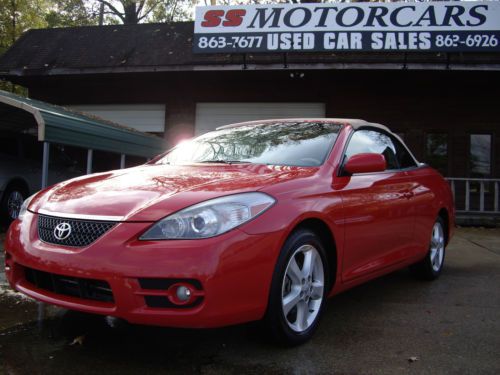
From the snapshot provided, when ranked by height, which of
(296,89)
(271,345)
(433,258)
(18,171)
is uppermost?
(296,89)

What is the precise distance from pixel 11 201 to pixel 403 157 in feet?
21.5

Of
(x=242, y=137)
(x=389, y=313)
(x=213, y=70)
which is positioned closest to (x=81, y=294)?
(x=242, y=137)

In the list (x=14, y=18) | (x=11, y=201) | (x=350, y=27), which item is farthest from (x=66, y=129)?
(x=14, y=18)

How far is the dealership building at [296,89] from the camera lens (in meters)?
12.0

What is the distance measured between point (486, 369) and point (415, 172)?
89.7 inches

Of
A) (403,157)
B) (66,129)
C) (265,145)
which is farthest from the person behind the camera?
(66,129)

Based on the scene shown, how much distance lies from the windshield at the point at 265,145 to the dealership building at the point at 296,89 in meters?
7.67

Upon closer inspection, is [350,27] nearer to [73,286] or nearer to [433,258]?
[433,258]

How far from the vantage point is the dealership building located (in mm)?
11992

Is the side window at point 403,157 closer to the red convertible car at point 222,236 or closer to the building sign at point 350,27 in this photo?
the red convertible car at point 222,236

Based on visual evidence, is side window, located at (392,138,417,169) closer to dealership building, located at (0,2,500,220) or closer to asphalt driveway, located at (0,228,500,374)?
asphalt driveway, located at (0,228,500,374)

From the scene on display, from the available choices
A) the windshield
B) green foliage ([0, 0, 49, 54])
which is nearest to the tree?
green foliage ([0, 0, 49, 54])

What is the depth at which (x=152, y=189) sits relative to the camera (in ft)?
Answer: 9.30

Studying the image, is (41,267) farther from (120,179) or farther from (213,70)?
(213,70)
